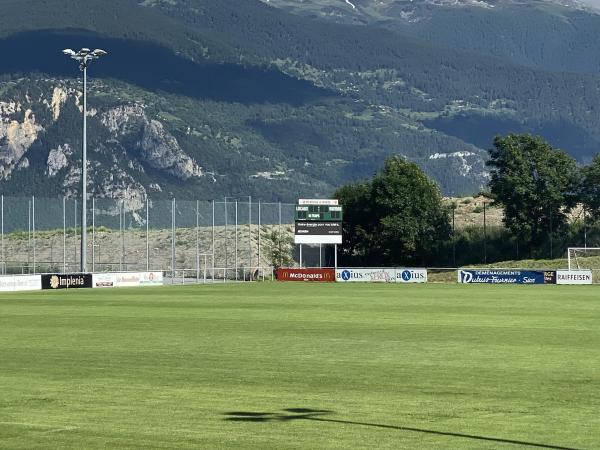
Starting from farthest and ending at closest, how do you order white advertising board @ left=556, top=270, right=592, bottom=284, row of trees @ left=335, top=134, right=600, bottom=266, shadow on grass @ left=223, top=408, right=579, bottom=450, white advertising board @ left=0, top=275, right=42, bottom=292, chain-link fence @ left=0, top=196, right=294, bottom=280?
row of trees @ left=335, top=134, right=600, bottom=266 < chain-link fence @ left=0, top=196, right=294, bottom=280 < white advertising board @ left=556, top=270, right=592, bottom=284 < white advertising board @ left=0, top=275, right=42, bottom=292 < shadow on grass @ left=223, top=408, right=579, bottom=450

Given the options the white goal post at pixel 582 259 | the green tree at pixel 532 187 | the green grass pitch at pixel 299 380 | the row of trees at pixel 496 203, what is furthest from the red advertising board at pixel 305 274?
the green grass pitch at pixel 299 380

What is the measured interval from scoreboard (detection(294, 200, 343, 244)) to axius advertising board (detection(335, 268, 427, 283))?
4562 mm

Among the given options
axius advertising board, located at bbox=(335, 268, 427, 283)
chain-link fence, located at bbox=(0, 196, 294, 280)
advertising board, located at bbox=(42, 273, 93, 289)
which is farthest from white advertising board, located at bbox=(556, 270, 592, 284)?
advertising board, located at bbox=(42, 273, 93, 289)

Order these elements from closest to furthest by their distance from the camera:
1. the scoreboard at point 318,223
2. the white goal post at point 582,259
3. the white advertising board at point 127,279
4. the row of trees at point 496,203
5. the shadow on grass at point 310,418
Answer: the shadow on grass at point 310,418 → the white advertising board at point 127,279 → the scoreboard at point 318,223 → the white goal post at point 582,259 → the row of trees at point 496,203

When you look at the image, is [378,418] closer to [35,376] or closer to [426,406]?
[426,406]

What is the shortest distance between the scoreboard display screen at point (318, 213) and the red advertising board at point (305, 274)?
152 inches

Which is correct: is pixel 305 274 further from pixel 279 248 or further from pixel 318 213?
pixel 279 248

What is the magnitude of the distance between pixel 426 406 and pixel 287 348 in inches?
427

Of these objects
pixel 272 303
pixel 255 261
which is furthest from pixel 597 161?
pixel 272 303

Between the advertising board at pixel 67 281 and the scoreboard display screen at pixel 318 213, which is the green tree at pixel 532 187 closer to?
the scoreboard display screen at pixel 318 213

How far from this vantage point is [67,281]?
72.8m

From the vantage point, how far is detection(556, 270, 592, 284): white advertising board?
8175 cm

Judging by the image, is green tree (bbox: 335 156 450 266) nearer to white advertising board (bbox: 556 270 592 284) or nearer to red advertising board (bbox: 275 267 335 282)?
red advertising board (bbox: 275 267 335 282)

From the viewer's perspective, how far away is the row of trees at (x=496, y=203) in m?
106
